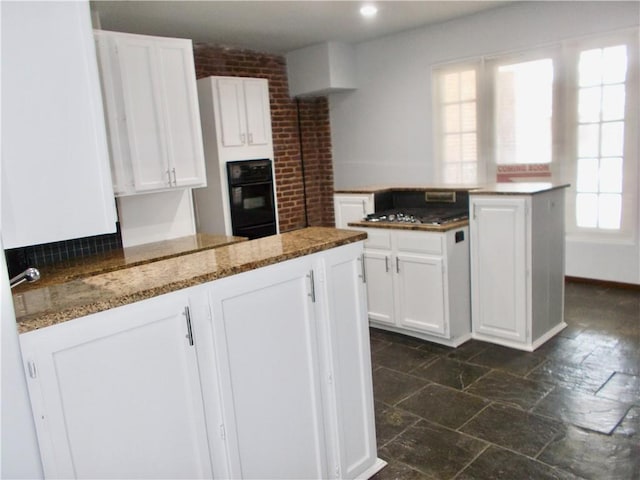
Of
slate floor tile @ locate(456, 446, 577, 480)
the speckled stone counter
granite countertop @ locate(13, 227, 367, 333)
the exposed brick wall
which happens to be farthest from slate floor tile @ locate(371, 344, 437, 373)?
the exposed brick wall

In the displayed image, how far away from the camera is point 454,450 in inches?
94.7

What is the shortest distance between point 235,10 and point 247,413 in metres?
3.86

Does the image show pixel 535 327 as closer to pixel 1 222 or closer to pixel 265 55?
pixel 1 222

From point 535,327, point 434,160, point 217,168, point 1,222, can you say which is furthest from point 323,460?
point 434,160

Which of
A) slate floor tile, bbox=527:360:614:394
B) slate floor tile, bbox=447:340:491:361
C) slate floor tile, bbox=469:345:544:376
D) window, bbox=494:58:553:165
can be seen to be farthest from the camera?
window, bbox=494:58:553:165

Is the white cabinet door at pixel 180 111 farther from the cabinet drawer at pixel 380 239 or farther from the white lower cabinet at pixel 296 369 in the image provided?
the white lower cabinet at pixel 296 369

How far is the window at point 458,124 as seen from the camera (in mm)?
5566

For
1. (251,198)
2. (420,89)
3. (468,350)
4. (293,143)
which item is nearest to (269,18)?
(251,198)

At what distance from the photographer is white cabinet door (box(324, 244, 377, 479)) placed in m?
2.02

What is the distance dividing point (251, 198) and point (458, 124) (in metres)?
2.42

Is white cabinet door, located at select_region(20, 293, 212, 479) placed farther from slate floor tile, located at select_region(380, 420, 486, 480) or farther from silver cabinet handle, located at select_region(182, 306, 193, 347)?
slate floor tile, located at select_region(380, 420, 486, 480)

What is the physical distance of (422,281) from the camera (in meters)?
3.64

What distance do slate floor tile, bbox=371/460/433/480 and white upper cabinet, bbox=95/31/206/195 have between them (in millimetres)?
2306

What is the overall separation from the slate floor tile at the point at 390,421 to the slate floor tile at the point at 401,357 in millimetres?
506
